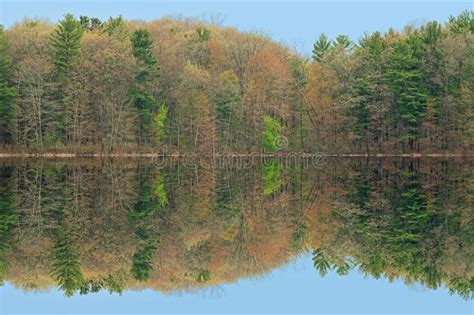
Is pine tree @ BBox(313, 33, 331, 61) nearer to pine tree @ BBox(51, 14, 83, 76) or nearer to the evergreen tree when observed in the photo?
the evergreen tree

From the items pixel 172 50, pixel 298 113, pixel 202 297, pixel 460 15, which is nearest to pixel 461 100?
pixel 460 15

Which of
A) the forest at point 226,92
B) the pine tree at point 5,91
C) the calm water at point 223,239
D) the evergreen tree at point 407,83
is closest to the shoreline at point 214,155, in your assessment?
the forest at point 226,92

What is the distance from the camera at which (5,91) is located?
66.4m

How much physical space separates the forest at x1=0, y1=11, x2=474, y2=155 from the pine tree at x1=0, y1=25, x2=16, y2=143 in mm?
132

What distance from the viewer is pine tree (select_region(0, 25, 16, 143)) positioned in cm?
6650

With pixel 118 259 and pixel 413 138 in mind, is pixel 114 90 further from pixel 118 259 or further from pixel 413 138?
pixel 118 259

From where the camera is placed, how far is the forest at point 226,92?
68.8 m

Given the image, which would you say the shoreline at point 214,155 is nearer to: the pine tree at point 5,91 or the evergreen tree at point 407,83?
the evergreen tree at point 407,83

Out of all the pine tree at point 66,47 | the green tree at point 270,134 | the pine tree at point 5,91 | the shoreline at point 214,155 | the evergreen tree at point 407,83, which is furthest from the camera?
the green tree at point 270,134

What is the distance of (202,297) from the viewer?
48.3ft

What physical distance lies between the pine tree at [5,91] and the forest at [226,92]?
0.13 meters

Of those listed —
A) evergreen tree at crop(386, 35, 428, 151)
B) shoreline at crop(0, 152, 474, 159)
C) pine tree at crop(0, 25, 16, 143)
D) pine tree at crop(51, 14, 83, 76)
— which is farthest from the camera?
evergreen tree at crop(386, 35, 428, 151)

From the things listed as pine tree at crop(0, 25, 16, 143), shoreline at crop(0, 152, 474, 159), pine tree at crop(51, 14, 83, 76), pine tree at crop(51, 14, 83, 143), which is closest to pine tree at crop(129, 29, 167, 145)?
shoreline at crop(0, 152, 474, 159)

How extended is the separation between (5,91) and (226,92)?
72.5 ft
